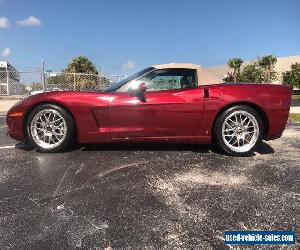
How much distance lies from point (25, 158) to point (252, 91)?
3.07 m

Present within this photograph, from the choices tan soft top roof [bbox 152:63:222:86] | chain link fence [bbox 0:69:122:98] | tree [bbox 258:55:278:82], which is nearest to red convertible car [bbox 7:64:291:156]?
tan soft top roof [bbox 152:63:222:86]

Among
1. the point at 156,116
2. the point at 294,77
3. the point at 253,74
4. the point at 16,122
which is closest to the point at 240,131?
the point at 156,116

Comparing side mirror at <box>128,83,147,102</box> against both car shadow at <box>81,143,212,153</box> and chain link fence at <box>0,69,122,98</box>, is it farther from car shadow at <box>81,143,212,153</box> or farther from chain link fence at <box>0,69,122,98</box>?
chain link fence at <box>0,69,122,98</box>

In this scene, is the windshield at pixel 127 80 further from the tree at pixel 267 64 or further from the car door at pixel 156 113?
the tree at pixel 267 64

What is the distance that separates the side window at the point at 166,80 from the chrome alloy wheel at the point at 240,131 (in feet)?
2.35

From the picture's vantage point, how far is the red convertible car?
16.3 ft

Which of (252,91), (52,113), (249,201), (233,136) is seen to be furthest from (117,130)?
(249,201)

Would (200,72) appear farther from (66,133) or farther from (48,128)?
(48,128)

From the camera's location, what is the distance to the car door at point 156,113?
4934mm

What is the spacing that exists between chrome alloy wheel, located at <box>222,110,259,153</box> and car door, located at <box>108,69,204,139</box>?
1.40 feet

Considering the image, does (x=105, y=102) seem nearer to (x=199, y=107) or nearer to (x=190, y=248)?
(x=199, y=107)

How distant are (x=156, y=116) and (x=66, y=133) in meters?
1.21

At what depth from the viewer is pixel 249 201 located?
10.7ft

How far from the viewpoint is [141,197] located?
3.32 metres
